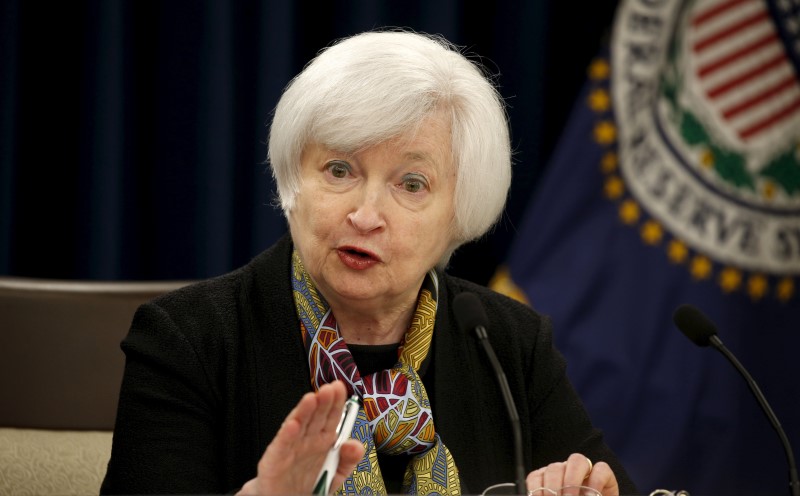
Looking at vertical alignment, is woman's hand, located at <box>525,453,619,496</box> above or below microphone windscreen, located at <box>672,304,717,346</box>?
below

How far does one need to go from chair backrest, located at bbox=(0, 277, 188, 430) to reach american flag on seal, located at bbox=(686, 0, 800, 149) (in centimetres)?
185

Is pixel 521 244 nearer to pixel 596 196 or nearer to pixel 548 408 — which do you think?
pixel 596 196

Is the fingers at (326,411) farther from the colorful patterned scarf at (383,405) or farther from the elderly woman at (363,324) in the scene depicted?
the colorful patterned scarf at (383,405)

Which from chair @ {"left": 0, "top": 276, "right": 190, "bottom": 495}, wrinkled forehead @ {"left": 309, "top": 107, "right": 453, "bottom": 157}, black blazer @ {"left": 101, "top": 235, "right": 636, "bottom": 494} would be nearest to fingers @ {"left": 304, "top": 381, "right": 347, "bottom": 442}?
black blazer @ {"left": 101, "top": 235, "right": 636, "bottom": 494}

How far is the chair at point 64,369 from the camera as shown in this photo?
184 centimetres

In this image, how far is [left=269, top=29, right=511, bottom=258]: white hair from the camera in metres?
1.63

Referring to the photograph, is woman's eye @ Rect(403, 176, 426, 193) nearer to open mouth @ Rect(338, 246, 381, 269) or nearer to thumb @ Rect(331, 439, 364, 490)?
open mouth @ Rect(338, 246, 381, 269)

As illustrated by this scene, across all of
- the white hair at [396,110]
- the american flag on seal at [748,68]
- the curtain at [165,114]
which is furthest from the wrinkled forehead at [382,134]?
the american flag on seal at [748,68]

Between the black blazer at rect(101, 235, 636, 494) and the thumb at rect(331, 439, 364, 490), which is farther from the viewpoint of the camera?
the black blazer at rect(101, 235, 636, 494)

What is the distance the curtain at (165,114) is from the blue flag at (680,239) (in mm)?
246

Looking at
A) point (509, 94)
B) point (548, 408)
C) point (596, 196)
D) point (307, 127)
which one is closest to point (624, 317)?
point (596, 196)

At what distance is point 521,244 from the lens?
9.99 feet

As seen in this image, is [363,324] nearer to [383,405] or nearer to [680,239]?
[383,405]

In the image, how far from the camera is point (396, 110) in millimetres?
1640
